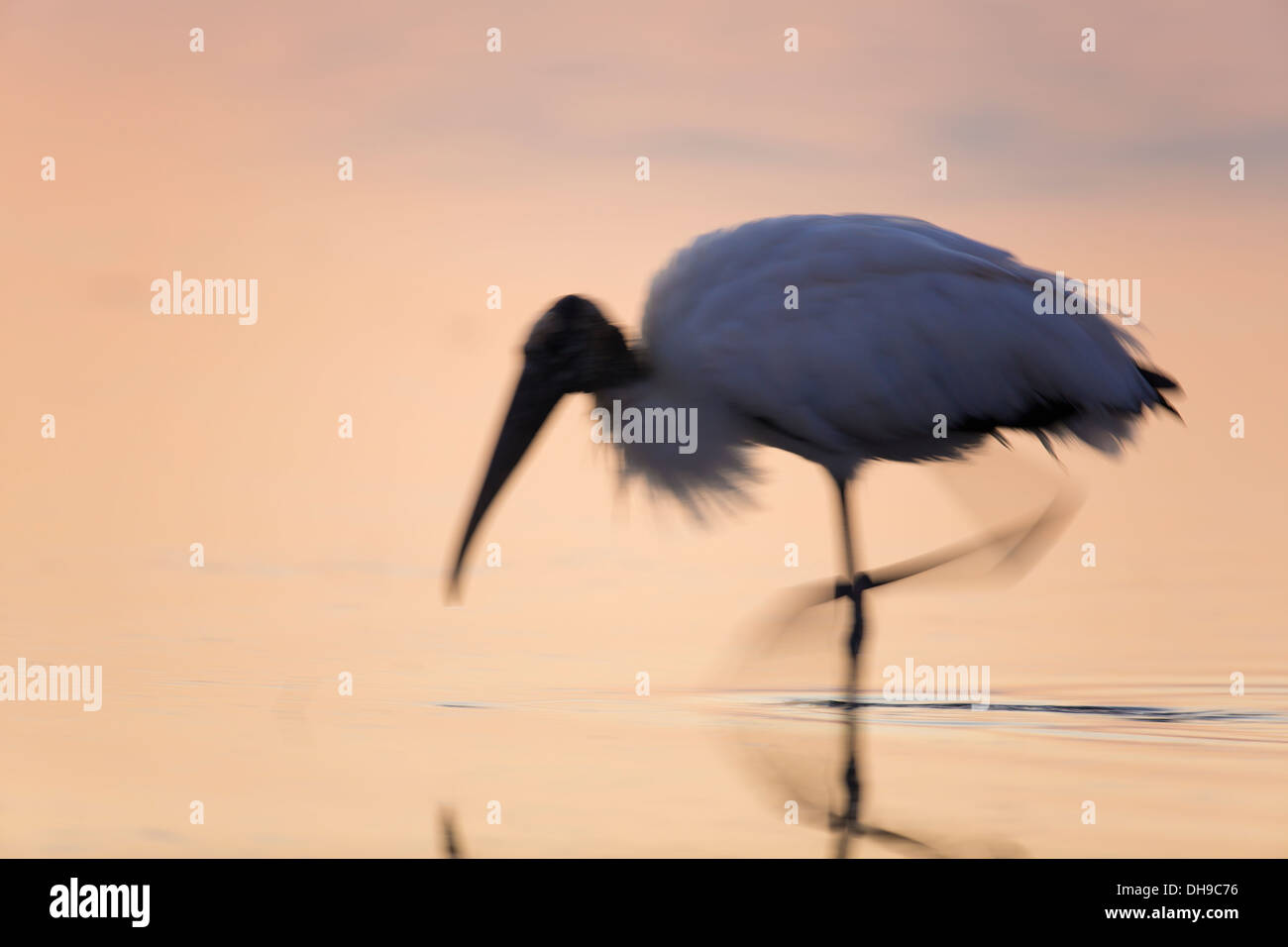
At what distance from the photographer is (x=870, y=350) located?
5.78 metres

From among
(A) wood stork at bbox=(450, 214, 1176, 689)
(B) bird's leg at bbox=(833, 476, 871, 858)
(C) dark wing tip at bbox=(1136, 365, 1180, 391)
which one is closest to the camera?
(B) bird's leg at bbox=(833, 476, 871, 858)

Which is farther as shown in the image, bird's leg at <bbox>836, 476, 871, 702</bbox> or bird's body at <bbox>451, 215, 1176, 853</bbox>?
bird's leg at <bbox>836, 476, 871, 702</bbox>

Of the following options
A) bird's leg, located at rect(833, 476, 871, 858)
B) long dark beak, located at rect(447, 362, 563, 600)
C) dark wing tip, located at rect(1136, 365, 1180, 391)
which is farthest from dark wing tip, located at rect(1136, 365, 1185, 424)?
long dark beak, located at rect(447, 362, 563, 600)

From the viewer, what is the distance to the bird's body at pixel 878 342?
577 centimetres

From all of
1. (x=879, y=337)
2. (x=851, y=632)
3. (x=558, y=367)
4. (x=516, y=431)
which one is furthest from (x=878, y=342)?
(x=516, y=431)

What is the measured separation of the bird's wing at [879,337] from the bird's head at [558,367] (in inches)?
14.6

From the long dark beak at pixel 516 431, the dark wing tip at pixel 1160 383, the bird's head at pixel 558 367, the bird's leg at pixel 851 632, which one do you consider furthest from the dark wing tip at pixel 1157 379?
the long dark beak at pixel 516 431

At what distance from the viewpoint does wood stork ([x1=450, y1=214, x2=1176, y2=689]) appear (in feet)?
18.9

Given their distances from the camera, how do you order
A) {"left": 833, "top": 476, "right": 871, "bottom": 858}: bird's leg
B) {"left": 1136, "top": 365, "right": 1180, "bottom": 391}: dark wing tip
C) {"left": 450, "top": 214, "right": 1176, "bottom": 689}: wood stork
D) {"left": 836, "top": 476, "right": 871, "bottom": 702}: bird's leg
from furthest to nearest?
{"left": 1136, "top": 365, "right": 1180, "bottom": 391}: dark wing tip → {"left": 836, "top": 476, "right": 871, "bottom": 702}: bird's leg → {"left": 450, "top": 214, "right": 1176, "bottom": 689}: wood stork → {"left": 833, "top": 476, "right": 871, "bottom": 858}: bird's leg

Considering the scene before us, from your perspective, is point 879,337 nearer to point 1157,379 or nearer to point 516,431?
point 1157,379

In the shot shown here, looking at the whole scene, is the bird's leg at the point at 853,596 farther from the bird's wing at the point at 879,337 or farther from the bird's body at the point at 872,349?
the bird's wing at the point at 879,337

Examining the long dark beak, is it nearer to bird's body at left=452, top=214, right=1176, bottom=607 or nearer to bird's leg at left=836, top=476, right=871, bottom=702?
bird's body at left=452, top=214, right=1176, bottom=607

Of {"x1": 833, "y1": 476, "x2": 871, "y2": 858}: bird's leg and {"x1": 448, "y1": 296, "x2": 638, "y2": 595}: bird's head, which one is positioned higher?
{"x1": 448, "y1": 296, "x2": 638, "y2": 595}: bird's head

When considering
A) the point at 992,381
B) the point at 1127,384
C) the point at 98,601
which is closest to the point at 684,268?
the point at 992,381
